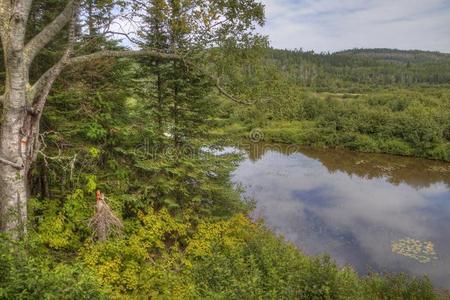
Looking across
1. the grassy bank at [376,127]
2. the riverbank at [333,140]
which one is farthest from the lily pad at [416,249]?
the grassy bank at [376,127]

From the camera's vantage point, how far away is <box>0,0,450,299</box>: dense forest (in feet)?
18.1

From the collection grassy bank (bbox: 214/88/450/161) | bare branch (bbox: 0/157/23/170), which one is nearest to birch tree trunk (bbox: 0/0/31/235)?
bare branch (bbox: 0/157/23/170)

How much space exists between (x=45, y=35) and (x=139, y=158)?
210 inches

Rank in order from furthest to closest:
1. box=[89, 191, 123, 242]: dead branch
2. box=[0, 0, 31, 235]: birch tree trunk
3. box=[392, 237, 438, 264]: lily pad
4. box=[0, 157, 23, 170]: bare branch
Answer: box=[392, 237, 438, 264]: lily pad
box=[89, 191, 123, 242]: dead branch
box=[0, 157, 23, 170]: bare branch
box=[0, 0, 31, 235]: birch tree trunk

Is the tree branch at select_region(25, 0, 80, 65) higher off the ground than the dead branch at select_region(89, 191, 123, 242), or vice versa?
the tree branch at select_region(25, 0, 80, 65)

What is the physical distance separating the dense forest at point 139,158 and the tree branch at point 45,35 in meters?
0.02

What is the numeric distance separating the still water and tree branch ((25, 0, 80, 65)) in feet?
42.7

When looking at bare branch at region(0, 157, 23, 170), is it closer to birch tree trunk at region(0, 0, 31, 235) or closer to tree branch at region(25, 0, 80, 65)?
birch tree trunk at region(0, 0, 31, 235)

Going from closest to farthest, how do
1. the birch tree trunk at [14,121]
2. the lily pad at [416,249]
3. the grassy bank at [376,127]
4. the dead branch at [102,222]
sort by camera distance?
the birch tree trunk at [14,121]
the dead branch at [102,222]
the lily pad at [416,249]
the grassy bank at [376,127]

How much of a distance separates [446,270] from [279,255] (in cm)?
863

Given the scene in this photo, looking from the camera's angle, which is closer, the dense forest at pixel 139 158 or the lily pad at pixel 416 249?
the dense forest at pixel 139 158

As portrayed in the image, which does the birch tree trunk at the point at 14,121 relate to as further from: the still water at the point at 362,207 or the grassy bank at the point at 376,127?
the grassy bank at the point at 376,127

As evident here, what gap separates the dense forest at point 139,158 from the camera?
550cm

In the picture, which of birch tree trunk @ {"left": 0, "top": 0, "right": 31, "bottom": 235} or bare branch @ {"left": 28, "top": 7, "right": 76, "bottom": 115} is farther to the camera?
bare branch @ {"left": 28, "top": 7, "right": 76, "bottom": 115}
